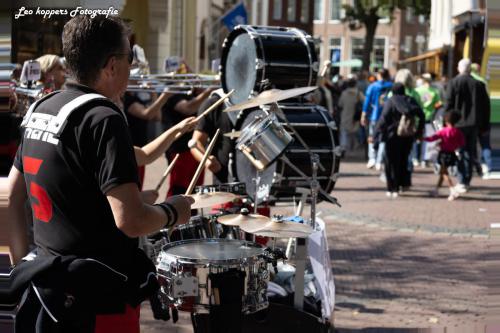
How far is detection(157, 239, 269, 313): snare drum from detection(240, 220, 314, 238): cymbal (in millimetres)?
294

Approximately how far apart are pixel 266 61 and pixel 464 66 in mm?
5536

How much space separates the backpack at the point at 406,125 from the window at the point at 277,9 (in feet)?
55.8

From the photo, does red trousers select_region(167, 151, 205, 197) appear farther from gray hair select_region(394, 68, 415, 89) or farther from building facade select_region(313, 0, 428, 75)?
gray hair select_region(394, 68, 415, 89)

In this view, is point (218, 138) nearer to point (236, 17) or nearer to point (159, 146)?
point (159, 146)

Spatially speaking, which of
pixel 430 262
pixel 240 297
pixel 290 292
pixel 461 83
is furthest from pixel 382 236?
pixel 240 297

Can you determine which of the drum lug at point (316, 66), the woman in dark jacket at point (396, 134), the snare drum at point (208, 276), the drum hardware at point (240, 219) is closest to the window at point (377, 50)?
the woman in dark jacket at point (396, 134)

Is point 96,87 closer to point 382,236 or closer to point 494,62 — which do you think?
point 494,62

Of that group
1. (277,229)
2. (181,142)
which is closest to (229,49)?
(181,142)

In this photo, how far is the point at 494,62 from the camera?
3021 millimetres

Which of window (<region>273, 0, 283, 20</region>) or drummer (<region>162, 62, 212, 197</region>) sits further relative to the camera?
window (<region>273, 0, 283, 20</region>)

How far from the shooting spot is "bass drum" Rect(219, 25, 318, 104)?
5547 mm

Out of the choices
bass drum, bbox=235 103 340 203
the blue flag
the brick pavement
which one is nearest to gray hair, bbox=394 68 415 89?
the brick pavement

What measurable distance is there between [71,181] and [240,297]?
3.59ft

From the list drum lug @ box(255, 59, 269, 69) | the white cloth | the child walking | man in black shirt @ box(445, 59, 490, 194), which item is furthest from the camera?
the child walking
